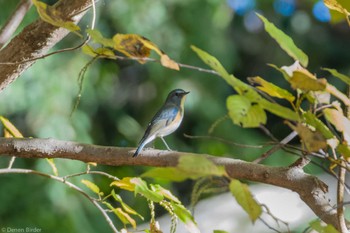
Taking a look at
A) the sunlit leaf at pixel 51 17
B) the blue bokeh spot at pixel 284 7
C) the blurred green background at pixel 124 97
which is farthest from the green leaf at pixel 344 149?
the blue bokeh spot at pixel 284 7

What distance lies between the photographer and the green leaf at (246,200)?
1.75 ft

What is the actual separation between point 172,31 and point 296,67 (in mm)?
2593

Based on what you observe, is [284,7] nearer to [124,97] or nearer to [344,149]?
[124,97]

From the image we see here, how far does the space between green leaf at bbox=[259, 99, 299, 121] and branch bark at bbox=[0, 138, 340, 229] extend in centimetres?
16

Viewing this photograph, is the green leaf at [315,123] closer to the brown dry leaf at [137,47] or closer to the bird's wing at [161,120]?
the brown dry leaf at [137,47]

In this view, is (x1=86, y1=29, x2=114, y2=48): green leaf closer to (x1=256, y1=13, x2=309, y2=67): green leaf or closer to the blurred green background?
(x1=256, y1=13, x2=309, y2=67): green leaf

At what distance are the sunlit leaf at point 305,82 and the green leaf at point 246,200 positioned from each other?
9cm

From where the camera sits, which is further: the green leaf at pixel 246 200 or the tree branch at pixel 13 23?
the tree branch at pixel 13 23

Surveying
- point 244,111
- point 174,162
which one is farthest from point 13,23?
point 244,111

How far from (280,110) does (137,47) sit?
0.17 m

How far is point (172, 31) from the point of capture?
318cm

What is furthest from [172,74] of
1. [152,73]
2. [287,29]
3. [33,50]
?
[33,50]

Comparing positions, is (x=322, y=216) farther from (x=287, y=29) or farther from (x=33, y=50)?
(x=287, y=29)

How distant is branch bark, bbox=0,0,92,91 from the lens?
0.97 meters
